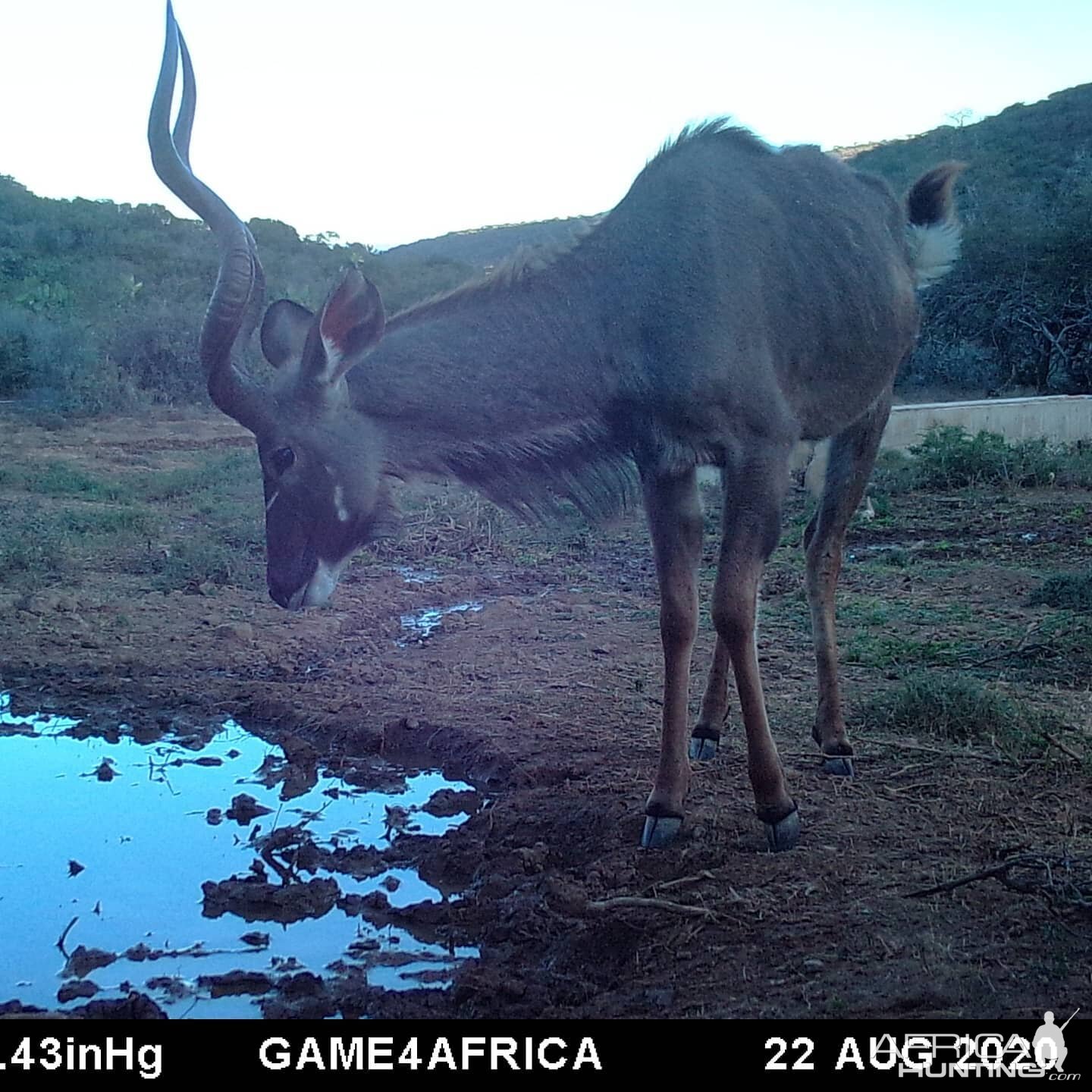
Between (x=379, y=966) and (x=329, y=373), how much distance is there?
1.85m

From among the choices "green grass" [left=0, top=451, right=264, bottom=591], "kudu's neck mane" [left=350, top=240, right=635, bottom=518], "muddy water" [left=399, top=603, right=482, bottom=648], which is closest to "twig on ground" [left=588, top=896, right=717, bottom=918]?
"kudu's neck mane" [left=350, top=240, right=635, bottom=518]

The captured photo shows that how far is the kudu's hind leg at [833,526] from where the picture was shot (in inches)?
192

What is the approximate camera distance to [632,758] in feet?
15.8

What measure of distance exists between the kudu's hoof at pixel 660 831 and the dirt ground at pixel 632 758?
0.05 meters

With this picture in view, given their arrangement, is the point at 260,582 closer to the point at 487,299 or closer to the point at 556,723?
the point at 556,723

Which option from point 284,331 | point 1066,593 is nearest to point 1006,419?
point 1066,593

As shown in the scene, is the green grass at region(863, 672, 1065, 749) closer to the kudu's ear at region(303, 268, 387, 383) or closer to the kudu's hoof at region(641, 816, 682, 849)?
the kudu's hoof at region(641, 816, 682, 849)

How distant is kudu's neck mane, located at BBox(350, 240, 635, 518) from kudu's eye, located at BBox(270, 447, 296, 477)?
287 millimetres

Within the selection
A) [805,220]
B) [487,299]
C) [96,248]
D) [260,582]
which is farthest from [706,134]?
[96,248]

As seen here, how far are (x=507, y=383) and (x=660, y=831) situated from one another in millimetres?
1533

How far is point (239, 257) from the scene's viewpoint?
13.5 ft

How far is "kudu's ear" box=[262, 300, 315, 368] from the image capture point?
14.3 ft

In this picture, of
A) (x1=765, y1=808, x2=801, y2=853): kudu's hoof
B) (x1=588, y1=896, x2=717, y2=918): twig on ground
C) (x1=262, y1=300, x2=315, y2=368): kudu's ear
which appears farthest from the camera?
(x1=262, y1=300, x2=315, y2=368): kudu's ear

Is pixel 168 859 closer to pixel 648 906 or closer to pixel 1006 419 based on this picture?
pixel 648 906
